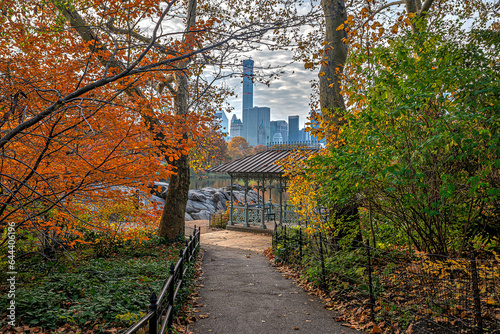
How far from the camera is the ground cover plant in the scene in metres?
4.32

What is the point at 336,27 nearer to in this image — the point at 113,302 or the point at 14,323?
the point at 113,302

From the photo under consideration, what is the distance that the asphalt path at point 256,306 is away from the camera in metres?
5.18

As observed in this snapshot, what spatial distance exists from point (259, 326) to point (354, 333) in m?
1.44

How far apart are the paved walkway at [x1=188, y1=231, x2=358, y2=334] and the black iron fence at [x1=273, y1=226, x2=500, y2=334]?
0.53 meters

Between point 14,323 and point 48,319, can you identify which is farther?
point 48,319

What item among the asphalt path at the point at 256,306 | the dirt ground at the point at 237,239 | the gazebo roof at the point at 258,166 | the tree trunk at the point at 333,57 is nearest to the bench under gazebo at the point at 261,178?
the gazebo roof at the point at 258,166

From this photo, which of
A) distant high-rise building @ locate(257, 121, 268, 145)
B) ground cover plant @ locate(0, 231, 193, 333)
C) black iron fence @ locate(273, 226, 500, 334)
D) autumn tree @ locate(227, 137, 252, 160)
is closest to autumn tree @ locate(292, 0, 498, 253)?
black iron fence @ locate(273, 226, 500, 334)

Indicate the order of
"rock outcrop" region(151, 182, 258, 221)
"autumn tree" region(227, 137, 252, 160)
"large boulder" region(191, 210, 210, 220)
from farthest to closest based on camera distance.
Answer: "autumn tree" region(227, 137, 252, 160), "large boulder" region(191, 210, 210, 220), "rock outcrop" region(151, 182, 258, 221)

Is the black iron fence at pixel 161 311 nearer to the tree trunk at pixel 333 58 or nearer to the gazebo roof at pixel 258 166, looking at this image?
the tree trunk at pixel 333 58

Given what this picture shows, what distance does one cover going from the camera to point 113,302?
494cm

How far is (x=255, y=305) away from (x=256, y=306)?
61 millimetres

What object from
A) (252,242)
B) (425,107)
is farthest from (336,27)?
(252,242)

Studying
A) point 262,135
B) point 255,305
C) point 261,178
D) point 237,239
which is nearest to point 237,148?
point 262,135

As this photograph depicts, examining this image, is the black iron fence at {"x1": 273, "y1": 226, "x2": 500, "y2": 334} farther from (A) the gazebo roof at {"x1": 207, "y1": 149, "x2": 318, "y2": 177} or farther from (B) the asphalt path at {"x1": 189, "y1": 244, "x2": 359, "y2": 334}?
(A) the gazebo roof at {"x1": 207, "y1": 149, "x2": 318, "y2": 177}
